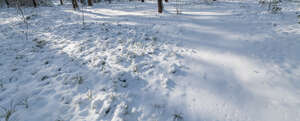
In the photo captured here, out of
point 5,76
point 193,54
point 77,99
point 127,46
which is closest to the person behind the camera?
point 77,99

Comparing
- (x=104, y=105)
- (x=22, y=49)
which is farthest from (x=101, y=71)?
(x=22, y=49)

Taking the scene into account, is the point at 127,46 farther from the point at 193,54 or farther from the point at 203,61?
the point at 203,61

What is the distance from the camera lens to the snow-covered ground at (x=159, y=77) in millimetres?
2482

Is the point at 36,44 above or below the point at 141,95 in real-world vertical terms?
above

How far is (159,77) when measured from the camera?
336 cm

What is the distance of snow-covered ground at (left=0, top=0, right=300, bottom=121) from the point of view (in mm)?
2482

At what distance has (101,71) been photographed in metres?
3.68

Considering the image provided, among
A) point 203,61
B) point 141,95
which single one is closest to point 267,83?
point 203,61

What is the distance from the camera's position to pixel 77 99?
110 inches

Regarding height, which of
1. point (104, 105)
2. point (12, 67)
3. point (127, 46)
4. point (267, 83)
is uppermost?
point (127, 46)

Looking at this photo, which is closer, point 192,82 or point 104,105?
point 104,105

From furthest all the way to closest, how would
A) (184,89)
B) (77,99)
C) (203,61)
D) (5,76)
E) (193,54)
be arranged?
(193,54) → (203,61) → (5,76) → (184,89) → (77,99)

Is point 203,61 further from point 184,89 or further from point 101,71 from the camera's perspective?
point 101,71

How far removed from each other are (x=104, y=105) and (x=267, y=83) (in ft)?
11.4
